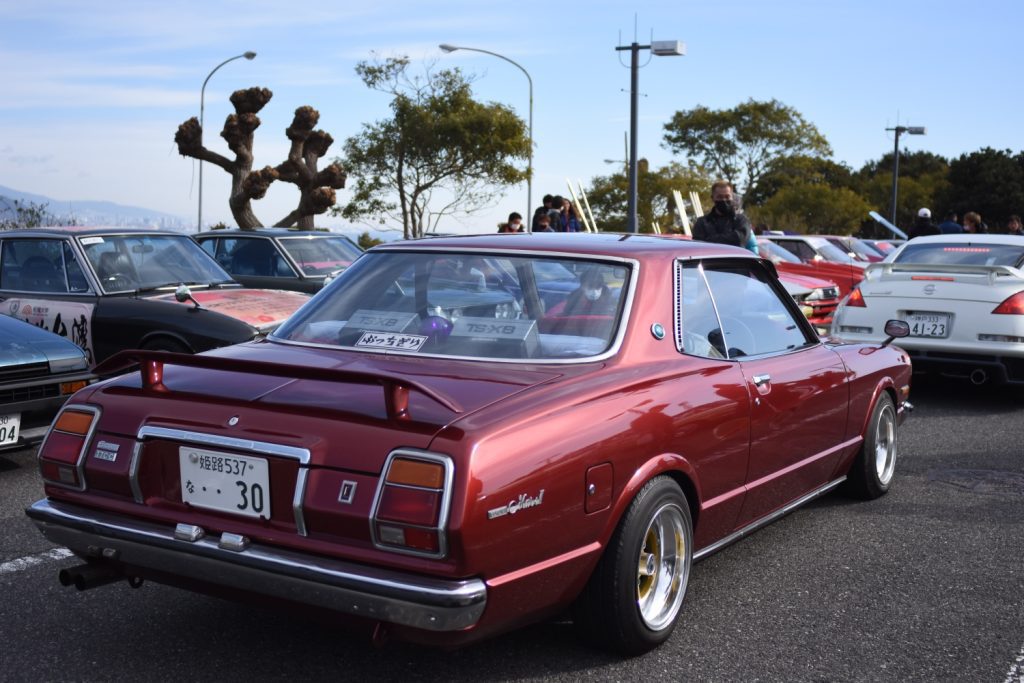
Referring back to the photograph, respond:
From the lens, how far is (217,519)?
10.6 ft

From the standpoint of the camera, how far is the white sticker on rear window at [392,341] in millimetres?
3873

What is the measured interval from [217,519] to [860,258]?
18.0 meters

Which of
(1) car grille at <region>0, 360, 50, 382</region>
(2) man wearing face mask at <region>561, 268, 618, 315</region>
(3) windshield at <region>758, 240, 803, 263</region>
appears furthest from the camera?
(3) windshield at <region>758, 240, 803, 263</region>

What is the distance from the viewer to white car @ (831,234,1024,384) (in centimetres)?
904

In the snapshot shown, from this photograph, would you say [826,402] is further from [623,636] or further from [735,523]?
[623,636]

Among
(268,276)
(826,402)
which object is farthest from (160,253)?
(826,402)

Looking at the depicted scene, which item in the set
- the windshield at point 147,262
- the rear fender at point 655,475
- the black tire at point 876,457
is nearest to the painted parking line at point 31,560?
the rear fender at point 655,475

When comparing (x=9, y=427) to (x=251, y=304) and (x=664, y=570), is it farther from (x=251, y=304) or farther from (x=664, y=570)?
(x=664, y=570)

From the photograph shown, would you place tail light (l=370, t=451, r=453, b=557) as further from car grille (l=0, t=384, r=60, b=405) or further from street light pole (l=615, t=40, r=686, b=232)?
street light pole (l=615, t=40, r=686, b=232)

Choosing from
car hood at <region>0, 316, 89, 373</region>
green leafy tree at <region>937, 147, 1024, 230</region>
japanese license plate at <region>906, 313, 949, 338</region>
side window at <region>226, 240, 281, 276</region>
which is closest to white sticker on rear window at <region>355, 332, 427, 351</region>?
car hood at <region>0, 316, 89, 373</region>

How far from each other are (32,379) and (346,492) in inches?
160

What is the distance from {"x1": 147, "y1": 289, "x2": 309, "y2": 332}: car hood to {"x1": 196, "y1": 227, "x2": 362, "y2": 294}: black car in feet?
9.06

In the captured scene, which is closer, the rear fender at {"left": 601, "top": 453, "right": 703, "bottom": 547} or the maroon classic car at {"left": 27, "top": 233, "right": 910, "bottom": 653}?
the maroon classic car at {"left": 27, "top": 233, "right": 910, "bottom": 653}

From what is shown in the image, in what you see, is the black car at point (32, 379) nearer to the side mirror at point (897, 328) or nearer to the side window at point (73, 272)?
the side window at point (73, 272)
